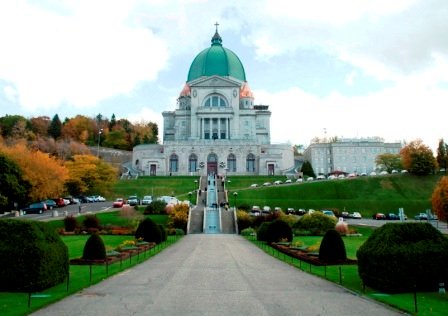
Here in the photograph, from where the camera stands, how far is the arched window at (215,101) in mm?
116625

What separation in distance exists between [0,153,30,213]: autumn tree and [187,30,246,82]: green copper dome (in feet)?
216

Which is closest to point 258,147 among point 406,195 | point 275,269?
Answer: point 406,195

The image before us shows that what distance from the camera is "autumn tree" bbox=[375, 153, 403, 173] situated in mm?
115312

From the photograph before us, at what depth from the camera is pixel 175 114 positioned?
404 feet

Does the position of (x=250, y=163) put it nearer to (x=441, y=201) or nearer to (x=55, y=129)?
(x=55, y=129)

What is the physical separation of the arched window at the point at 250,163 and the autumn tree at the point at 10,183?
169ft

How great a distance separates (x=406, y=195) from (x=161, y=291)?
72.3 meters

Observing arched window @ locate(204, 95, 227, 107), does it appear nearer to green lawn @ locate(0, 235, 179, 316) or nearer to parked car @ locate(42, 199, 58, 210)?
parked car @ locate(42, 199, 58, 210)

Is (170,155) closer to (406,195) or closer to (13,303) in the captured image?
(406,195)

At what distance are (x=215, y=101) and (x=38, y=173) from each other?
190ft

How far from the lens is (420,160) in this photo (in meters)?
91.6

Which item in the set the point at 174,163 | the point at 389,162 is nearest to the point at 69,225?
the point at 174,163

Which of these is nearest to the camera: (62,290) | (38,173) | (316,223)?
(62,290)

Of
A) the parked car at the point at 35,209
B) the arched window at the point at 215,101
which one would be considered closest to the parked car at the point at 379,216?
the parked car at the point at 35,209
